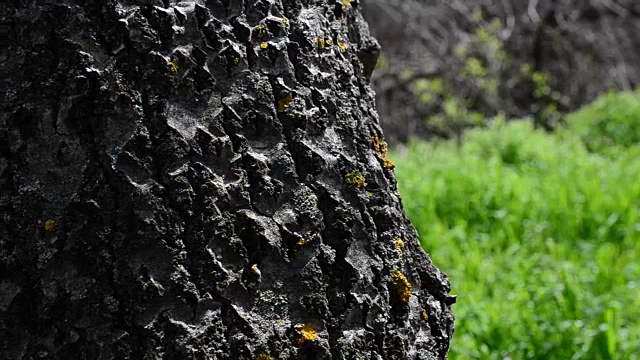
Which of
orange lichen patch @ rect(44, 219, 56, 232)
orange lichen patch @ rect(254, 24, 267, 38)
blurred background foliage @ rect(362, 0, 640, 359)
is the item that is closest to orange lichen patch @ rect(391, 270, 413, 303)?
orange lichen patch @ rect(254, 24, 267, 38)

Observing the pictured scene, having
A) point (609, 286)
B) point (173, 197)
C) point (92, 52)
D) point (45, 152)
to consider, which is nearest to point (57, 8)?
point (92, 52)

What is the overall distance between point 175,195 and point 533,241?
10.9ft

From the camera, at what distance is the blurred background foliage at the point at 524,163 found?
316 centimetres

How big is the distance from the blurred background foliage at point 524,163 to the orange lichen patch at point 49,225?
73.6 inches

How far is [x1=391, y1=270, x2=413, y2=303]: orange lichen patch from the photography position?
147cm

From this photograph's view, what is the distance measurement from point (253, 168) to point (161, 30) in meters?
0.27

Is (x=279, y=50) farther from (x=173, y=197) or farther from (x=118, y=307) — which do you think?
(x=118, y=307)

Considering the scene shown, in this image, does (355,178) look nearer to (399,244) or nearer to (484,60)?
(399,244)

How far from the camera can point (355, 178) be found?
1462mm

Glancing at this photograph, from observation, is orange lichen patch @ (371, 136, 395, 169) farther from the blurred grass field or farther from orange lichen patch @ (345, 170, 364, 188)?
the blurred grass field

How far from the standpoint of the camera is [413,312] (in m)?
1.50

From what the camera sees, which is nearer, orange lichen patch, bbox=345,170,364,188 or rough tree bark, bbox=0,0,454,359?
rough tree bark, bbox=0,0,454,359

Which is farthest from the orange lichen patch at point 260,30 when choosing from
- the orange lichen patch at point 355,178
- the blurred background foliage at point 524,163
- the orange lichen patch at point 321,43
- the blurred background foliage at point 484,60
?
the blurred background foliage at point 484,60

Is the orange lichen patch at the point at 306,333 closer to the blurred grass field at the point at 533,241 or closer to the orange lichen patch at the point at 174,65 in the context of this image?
the orange lichen patch at the point at 174,65
